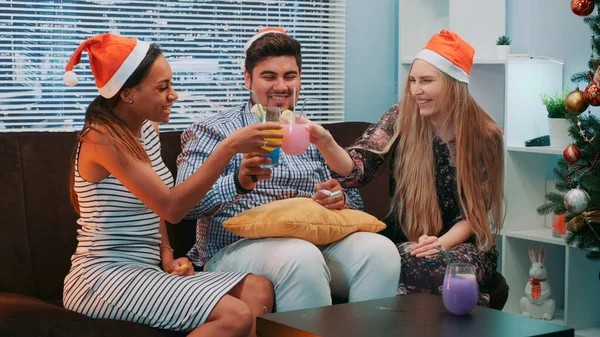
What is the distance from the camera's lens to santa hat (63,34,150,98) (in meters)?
2.58

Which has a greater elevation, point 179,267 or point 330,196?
point 330,196

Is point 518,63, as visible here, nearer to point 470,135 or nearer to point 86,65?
point 470,135

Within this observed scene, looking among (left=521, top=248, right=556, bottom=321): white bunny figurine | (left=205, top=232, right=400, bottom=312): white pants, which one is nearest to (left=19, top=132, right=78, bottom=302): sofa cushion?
(left=205, top=232, right=400, bottom=312): white pants

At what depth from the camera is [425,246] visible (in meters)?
2.93

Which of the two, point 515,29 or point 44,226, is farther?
point 515,29

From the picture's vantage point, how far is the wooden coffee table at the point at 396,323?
209cm

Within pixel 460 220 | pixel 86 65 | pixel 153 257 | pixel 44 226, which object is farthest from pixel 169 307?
pixel 86 65

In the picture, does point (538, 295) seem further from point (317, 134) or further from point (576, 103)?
point (317, 134)

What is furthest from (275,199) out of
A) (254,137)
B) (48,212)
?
(48,212)

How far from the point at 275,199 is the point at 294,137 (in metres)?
0.38

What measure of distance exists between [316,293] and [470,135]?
848mm

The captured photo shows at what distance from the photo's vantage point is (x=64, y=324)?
2.46 metres

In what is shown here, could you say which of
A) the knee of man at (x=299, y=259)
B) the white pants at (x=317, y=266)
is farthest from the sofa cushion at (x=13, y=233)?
the knee of man at (x=299, y=259)

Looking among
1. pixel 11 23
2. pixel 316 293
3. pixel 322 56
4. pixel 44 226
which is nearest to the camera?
pixel 316 293
